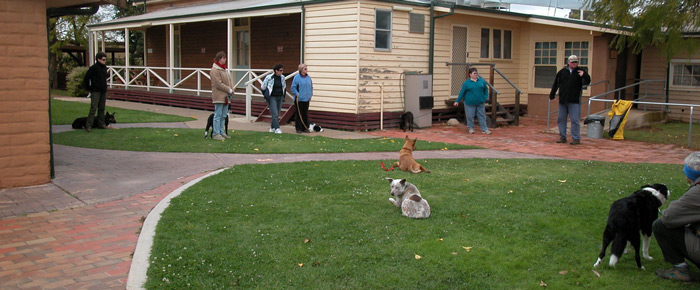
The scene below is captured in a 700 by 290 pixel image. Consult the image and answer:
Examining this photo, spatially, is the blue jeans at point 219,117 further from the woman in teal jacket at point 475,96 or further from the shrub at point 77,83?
the shrub at point 77,83

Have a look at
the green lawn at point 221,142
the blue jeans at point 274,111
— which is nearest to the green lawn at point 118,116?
the green lawn at point 221,142

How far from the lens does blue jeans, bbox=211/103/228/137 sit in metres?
12.3

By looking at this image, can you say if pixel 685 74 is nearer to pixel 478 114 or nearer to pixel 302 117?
pixel 478 114

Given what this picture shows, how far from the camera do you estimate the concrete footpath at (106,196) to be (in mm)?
4930

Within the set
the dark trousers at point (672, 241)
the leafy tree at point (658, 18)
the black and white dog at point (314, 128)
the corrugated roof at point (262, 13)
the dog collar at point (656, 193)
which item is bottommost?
the dark trousers at point (672, 241)

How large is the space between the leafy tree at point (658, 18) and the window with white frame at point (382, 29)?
20.7ft

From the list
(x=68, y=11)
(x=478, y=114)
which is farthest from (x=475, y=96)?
(x=68, y=11)

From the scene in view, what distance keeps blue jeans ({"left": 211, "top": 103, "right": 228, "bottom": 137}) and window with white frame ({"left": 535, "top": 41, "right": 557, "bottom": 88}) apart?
10703mm

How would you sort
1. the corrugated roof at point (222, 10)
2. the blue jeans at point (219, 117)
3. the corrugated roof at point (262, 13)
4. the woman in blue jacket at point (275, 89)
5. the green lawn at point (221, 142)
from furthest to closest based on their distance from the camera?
the corrugated roof at point (222, 10) < the corrugated roof at point (262, 13) < the woman in blue jacket at point (275, 89) < the blue jeans at point (219, 117) < the green lawn at point (221, 142)

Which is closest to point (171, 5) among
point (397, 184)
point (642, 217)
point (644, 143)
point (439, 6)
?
point (439, 6)

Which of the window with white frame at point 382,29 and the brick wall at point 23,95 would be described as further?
the window with white frame at point 382,29

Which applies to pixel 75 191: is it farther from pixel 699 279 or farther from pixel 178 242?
pixel 699 279

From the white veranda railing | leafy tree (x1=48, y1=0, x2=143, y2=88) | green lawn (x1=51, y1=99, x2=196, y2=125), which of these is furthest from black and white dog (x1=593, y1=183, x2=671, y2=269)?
leafy tree (x1=48, y1=0, x2=143, y2=88)

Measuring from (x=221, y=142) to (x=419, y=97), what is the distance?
5497 millimetres
